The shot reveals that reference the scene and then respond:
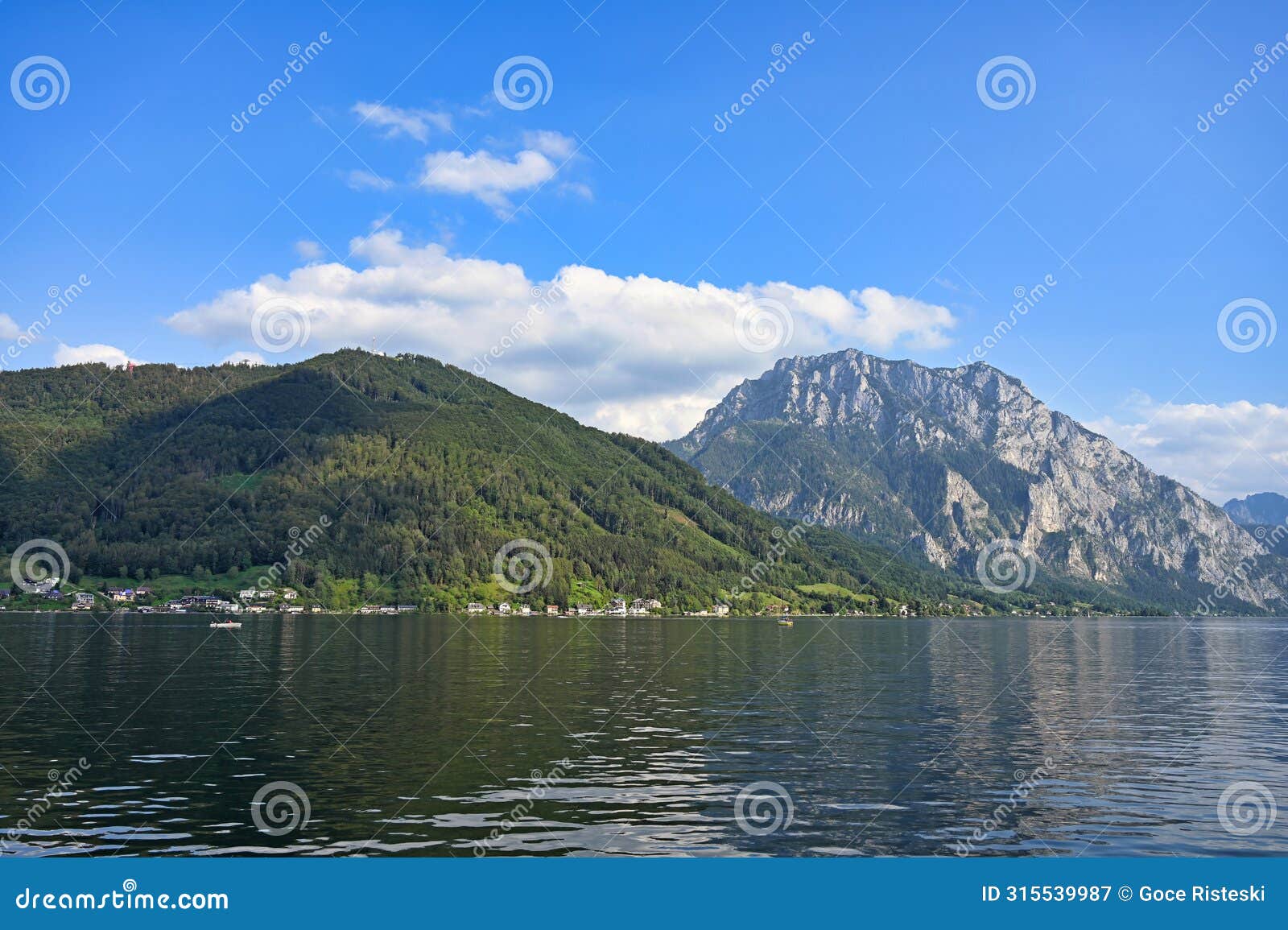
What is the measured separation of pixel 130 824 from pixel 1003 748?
41.9 metres

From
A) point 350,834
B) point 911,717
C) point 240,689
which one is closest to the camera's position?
point 350,834

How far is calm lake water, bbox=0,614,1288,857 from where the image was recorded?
29.1 metres

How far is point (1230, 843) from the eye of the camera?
3005 cm

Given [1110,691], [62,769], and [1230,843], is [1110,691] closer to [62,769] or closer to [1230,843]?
[1230,843]

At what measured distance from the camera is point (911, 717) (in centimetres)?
6009

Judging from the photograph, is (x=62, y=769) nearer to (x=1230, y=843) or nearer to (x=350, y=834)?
(x=350, y=834)

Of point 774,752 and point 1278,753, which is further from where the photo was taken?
point 1278,753

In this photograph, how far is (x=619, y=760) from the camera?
42531mm

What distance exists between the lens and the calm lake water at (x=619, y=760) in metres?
29.1

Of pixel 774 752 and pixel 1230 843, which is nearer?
pixel 1230 843

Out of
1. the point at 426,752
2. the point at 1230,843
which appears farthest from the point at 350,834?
the point at 1230,843

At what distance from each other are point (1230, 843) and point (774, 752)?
20447 mm

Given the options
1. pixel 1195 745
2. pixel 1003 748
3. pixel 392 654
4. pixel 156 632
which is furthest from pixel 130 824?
pixel 156 632

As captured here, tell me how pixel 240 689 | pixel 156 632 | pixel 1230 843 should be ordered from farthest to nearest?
pixel 156 632 < pixel 240 689 < pixel 1230 843
